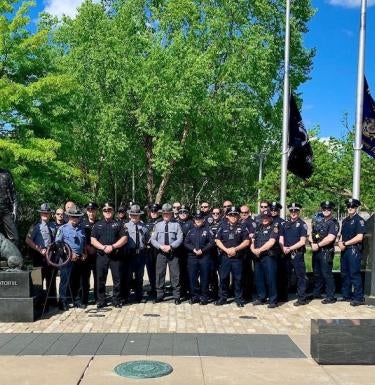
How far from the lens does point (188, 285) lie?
11539 mm

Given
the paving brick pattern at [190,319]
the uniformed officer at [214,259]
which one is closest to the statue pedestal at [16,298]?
the paving brick pattern at [190,319]

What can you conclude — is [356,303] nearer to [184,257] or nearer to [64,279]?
[184,257]

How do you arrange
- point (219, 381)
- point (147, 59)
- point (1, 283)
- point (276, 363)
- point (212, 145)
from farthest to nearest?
point (212, 145) < point (147, 59) < point (1, 283) < point (276, 363) < point (219, 381)

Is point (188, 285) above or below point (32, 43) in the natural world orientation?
below

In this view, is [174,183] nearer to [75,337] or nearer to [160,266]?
[160,266]

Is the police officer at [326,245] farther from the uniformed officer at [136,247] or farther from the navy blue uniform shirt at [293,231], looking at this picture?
the uniformed officer at [136,247]

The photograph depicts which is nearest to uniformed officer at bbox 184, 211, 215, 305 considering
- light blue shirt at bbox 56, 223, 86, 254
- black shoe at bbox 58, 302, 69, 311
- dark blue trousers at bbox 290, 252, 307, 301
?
dark blue trousers at bbox 290, 252, 307, 301

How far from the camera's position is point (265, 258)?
10.6 metres

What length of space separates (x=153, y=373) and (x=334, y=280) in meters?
6.94

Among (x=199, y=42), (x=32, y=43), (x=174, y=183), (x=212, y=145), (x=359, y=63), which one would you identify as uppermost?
(x=199, y=42)

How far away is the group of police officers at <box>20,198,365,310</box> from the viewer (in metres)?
10.3

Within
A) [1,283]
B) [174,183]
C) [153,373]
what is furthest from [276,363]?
[174,183]

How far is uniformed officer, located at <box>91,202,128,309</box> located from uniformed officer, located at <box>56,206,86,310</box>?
0.26 m

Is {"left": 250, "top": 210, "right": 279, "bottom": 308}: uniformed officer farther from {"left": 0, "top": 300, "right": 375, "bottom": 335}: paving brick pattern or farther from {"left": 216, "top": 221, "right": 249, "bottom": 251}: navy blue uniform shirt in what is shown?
{"left": 0, "top": 300, "right": 375, "bottom": 335}: paving brick pattern
